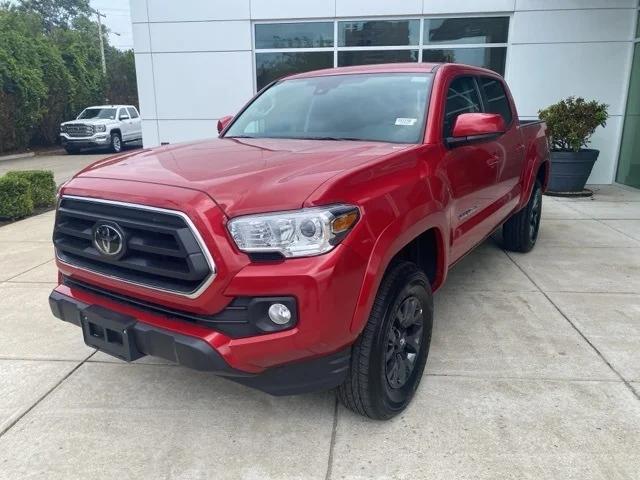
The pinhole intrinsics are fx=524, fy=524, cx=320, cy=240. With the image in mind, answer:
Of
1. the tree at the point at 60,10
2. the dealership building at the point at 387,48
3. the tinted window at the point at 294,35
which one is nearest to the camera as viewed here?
the dealership building at the point at 387,48

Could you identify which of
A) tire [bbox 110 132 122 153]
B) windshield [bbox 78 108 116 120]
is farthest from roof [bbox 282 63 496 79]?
windshield [bbox 78 108 116 120]

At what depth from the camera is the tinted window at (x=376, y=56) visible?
10.3 meters

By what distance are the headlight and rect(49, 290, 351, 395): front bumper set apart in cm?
47

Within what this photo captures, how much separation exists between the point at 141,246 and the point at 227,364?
25.2 inches

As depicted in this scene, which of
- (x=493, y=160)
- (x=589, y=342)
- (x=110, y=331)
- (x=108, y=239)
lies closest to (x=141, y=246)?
(x=108, y=239)

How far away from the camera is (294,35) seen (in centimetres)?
1047

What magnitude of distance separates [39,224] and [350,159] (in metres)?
6.39

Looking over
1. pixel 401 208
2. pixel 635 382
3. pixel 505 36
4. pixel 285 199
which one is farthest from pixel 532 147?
pixel 505 36

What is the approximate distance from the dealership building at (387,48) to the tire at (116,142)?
1093 cm

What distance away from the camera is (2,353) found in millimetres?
3564

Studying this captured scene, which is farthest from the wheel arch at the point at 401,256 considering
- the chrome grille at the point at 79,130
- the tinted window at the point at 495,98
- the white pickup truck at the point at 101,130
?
the chrome grille at the point at 79,130

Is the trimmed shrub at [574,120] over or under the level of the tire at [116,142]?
over

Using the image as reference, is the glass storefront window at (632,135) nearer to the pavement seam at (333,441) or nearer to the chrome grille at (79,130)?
the pavement seam at (333,441)

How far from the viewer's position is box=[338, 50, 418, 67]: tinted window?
404 inches
